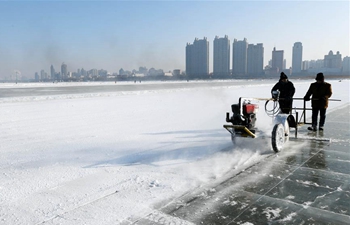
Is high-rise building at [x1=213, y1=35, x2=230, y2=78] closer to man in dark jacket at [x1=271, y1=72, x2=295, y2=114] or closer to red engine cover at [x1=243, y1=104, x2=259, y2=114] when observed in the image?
man in dark jacket at [x1=271, y1=72, x2=295, y2=114]

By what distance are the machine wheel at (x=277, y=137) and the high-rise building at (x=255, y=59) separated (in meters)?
183

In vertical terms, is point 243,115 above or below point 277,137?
above

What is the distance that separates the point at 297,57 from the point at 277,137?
171836 millimetres

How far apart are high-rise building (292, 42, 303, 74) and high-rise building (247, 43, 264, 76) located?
24.2 m

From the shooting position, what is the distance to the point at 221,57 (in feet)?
602

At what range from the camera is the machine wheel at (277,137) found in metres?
5.64

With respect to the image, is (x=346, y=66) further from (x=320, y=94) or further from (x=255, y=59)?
(x=320, y=94)

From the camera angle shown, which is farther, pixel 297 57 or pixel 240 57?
pixel 240 57

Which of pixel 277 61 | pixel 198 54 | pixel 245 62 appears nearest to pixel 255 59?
pixel 245 62

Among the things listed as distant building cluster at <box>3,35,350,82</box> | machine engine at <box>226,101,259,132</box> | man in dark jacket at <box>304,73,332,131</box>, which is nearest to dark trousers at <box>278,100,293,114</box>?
man in dark jacket at <box>304,73,332,131</box>

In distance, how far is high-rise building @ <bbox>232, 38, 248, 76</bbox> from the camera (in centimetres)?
18575

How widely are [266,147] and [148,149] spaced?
2.69 m

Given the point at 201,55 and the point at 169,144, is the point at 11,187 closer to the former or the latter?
the point at 169,144

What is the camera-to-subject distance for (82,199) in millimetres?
3613
